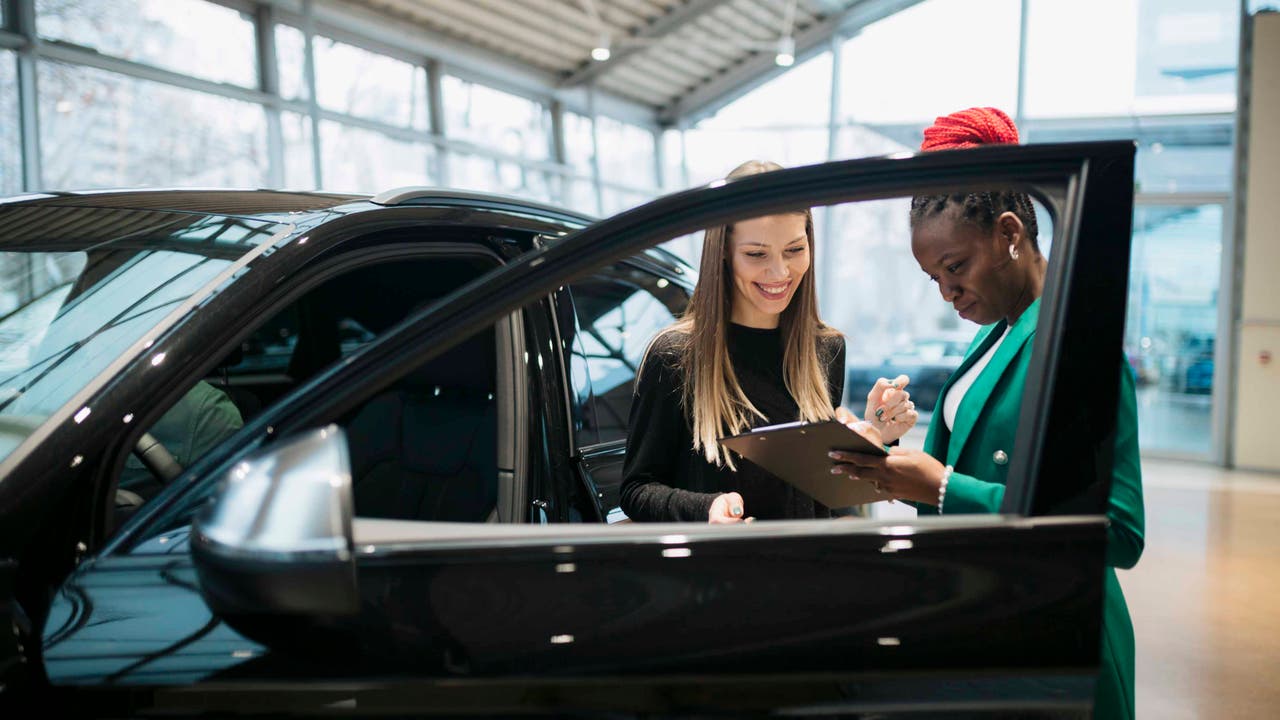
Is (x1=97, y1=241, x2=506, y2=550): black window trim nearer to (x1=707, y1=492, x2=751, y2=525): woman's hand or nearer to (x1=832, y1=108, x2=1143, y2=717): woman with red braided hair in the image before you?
(x1=707, y1=492, x2=751, y2=525): woman's hand

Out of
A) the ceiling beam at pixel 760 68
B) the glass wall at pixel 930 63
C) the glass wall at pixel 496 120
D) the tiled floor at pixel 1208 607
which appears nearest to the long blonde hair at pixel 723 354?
the tiled floor at pixel 1208 607

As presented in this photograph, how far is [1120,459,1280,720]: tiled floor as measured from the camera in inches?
127

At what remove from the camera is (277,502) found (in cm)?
81

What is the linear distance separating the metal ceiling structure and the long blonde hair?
27.4 feet

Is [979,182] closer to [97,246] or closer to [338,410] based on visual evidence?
[338,410]

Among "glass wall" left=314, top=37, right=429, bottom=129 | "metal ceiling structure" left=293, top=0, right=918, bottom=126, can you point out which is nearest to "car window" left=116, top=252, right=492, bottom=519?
"glass wall" left=314, top=37, right=429, bottom=129

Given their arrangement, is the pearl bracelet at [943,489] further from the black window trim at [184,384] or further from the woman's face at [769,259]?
the black window trim at [184,384]

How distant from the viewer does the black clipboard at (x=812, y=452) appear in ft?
3.41

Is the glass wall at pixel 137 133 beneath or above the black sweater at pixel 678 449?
above

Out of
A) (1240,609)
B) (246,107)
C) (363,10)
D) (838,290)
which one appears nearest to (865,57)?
(838,290)

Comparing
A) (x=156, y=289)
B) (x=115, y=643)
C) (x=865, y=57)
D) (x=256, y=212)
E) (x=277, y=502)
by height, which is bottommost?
(x=115, y=643)

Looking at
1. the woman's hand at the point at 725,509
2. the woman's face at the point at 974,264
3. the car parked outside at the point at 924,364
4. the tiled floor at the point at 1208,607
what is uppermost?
the woman's face at the point at 974,264

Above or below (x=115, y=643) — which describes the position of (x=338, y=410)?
above

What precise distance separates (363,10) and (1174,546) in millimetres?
8139
